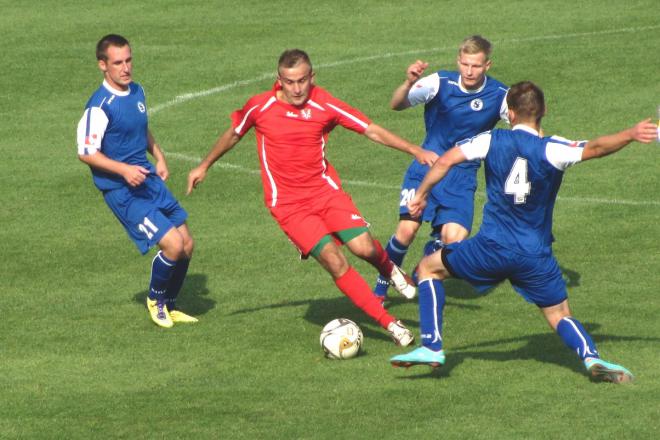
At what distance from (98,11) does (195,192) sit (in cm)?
1080

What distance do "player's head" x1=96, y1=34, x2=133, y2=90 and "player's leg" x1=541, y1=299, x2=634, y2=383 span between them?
4614mm

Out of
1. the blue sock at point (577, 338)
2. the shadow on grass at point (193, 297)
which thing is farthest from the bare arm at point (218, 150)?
the blue sock at point (577, 338)

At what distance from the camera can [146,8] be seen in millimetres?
28406

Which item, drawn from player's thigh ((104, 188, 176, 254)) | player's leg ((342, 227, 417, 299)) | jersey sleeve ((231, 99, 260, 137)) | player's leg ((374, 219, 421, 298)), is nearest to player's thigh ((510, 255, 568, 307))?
player's leg ((342, 227, 417, 299))

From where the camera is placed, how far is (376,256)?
12.8 meters

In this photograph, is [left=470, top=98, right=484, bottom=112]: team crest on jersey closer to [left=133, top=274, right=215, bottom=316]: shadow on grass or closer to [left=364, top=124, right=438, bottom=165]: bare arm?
[left=364, top=124, right=438, bottom=165]: bare arm

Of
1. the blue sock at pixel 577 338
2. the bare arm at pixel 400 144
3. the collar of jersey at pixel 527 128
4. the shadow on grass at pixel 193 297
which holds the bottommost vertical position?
the shadow on grass at pixel 193 297

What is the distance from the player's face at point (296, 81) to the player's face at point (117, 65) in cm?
166

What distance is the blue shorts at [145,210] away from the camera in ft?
43.4

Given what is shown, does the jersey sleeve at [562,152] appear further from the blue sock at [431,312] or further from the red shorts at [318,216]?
the red shorts at [318,216]

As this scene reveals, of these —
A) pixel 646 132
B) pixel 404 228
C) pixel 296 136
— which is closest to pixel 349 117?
pixel 296 136

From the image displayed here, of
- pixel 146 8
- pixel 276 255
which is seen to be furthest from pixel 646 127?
pixel 146 8

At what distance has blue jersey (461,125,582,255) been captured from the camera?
34.9ft

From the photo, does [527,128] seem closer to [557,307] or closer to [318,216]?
[557,307]
